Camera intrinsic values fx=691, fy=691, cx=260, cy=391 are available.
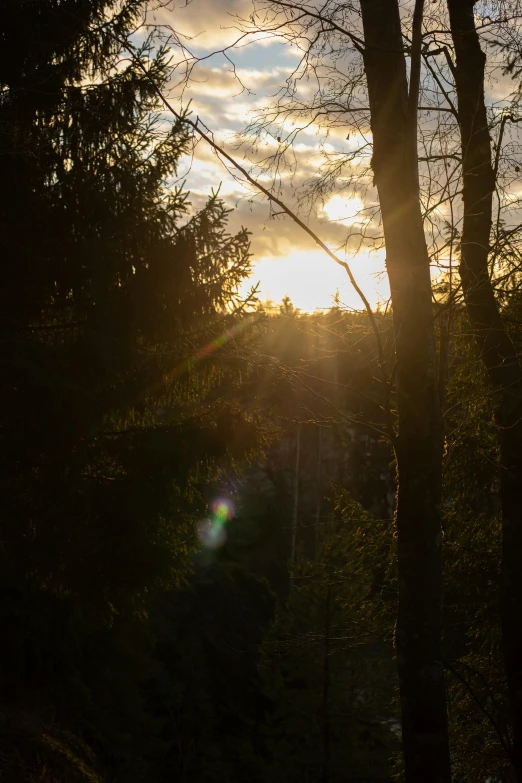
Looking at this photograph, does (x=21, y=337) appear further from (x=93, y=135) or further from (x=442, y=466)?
(x=442, y=466)

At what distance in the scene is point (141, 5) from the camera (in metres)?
8.66

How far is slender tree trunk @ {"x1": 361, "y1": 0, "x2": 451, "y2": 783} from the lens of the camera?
401 centimetres

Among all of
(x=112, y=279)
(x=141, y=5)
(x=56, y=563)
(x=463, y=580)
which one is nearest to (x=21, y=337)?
(x=112, y=279)

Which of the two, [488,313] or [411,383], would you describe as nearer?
[411,383]

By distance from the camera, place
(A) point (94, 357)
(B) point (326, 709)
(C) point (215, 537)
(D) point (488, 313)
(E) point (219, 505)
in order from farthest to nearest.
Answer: (C) point (215, 537)
(B) point (326, 709)
(E) point (219, 505)
(A) point (94, 357)
(D) point (488, 313)

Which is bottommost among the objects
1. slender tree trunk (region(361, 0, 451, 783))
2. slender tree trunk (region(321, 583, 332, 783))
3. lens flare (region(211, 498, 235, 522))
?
slender tree trunk (region(321, 583, 332, 783))

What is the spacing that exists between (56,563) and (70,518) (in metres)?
0.49

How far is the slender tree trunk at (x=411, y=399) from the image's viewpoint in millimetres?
4008

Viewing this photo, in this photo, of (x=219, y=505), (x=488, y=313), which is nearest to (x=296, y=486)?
(x=219, y=505)

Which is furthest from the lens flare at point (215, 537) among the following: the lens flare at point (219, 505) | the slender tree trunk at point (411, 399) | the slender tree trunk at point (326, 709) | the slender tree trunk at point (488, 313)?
the slender tree trunk at point (411, 399)

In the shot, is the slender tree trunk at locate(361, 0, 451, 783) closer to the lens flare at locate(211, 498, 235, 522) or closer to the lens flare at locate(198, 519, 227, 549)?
the lens flare at locate(211, 498, 235, 522)

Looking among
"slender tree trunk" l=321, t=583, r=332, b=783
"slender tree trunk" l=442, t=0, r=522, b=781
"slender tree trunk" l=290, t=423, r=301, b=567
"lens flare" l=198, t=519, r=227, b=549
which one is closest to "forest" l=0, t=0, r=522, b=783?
"slender tree trunk" l=442, t=0, r=522, b=781

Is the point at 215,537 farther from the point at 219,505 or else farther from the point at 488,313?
the point at 488,313

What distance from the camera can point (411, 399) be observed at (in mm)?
4250
